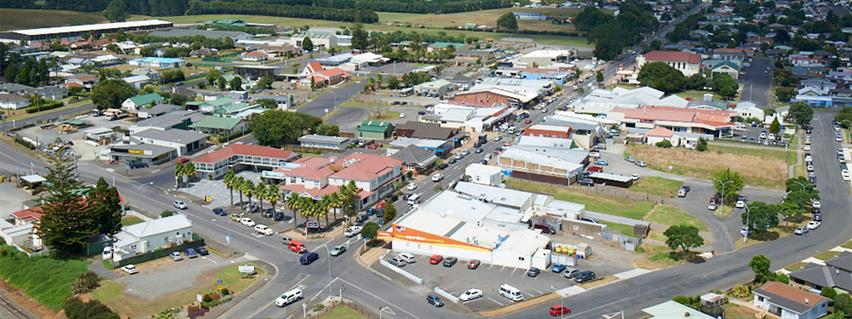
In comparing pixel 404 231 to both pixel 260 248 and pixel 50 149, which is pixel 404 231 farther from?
pixel 50 149

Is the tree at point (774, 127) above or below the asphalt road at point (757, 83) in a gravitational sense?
above

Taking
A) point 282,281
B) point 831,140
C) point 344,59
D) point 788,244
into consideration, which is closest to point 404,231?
point 282,281

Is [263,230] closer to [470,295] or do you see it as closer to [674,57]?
[470,295]

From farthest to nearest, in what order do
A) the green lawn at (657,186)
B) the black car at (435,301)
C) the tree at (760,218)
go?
the green lawn at (657,186), the tree at (760,218), the black car at (435,301)

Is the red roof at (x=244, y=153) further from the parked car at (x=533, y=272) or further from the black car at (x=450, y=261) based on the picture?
the parked car at (x=533, y=272)

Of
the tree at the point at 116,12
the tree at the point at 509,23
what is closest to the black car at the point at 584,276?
the tree at the point at 509,23

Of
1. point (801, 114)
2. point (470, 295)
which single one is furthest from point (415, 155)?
point (801, 114)
